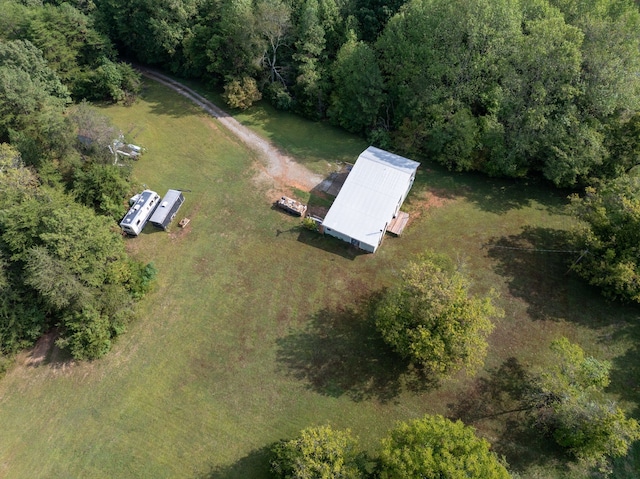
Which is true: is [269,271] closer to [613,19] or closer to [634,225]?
[634,225]

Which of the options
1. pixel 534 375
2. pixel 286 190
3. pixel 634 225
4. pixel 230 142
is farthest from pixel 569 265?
pixel 230 142

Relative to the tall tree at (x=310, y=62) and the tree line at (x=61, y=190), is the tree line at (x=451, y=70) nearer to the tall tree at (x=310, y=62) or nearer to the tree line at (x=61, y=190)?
the tall tree at (x=310, y=62)

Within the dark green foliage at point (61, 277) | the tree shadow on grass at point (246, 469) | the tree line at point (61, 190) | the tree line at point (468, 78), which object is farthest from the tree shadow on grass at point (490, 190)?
the tree line at point (61, 190)

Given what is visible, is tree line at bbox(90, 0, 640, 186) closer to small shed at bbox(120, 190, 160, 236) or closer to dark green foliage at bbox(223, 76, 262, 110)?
dark green foliage at bbox(223, 76, 262, 110)

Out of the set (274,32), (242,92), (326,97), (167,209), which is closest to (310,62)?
(326,97)

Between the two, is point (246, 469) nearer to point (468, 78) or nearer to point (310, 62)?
point (468, 78)

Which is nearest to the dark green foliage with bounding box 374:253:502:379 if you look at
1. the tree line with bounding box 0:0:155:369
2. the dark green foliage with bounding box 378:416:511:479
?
the dark green foliage with bounding box 378:416:511:479
